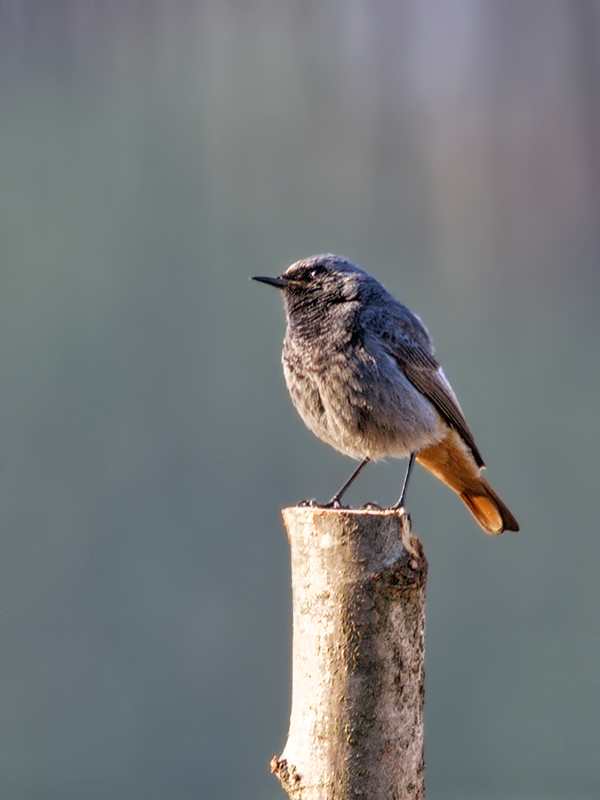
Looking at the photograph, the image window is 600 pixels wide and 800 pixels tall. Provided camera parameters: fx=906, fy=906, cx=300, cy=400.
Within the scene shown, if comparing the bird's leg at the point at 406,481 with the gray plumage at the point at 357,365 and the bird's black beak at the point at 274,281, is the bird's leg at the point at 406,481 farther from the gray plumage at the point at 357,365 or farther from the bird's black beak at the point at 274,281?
the bird's black beak at the point at 274,281

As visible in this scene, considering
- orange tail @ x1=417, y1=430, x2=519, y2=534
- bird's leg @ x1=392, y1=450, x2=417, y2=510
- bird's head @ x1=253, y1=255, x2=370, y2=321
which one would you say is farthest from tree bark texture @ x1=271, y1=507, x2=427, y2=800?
orange tail @ x1=417, y1=430, x2=519, y2=534

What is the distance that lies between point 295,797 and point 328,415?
70.1 inches

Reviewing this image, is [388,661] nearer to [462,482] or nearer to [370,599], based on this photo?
[370,599]

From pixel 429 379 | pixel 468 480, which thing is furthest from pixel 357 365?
pixel 468 480

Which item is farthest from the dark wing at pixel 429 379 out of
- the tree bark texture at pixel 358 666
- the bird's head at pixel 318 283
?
the tree bark texture at pixel 358 666

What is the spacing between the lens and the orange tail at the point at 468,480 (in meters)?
4.43

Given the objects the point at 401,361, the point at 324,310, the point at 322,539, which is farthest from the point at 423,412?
the point at 322,539

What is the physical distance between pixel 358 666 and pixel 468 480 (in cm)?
210

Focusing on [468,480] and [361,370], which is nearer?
[361,370]

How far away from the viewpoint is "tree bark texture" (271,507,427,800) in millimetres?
2561

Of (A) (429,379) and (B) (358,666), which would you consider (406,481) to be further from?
(B) (358,666)

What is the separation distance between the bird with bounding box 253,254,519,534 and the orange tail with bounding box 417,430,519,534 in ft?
0.04

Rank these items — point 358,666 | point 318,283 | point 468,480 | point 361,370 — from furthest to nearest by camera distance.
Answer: point 468,480 < point 318,283 < point 361,370 < point 358,666

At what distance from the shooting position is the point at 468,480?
4.55 m
